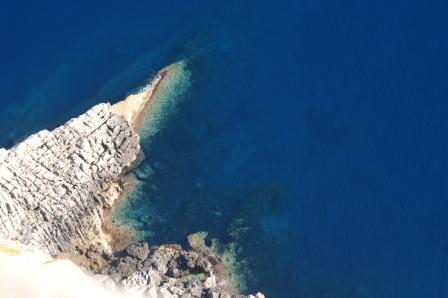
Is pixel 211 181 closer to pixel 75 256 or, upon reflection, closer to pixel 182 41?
pixel 75 256

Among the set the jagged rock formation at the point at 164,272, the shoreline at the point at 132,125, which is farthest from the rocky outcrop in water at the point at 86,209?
the shoreline at the point at 132,125

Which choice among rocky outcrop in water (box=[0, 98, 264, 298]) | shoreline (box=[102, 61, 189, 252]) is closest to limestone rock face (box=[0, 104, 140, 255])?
rocky outcrop in water (box=[0, 98, 264, 298])

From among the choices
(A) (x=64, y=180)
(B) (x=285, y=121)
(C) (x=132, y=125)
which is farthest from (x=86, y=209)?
(B) (x=285, y=121)

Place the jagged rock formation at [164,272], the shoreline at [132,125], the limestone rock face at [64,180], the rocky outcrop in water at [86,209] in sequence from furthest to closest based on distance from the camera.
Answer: the shoreline at [132,125], the limestone rock face at [64,180], the rocky outcrop in water at [86,209], the jagged rock formation at [164,272]

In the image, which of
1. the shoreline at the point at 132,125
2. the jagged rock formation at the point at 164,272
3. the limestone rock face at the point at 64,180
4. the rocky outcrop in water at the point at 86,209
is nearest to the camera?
the jagged rock formation at the point at 164,272

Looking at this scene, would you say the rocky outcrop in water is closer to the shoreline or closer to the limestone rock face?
the limestone rock face

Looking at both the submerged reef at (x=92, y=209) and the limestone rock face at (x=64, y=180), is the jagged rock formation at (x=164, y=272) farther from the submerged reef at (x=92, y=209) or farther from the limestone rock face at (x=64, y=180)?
the limestone rock face at (x=64, y=180)

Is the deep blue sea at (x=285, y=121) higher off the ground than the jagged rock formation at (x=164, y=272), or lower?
higher
